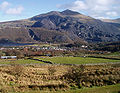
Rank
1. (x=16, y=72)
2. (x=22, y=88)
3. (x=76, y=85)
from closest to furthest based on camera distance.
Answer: (x=22, y=88) < (x=76, y=85) < (x=16, y=72)

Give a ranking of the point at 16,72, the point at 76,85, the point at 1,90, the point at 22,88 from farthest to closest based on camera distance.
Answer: the point at 16,72 → the point at 76,85 → the point at 22,88 → the point at 1,90

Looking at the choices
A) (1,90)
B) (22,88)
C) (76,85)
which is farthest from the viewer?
(76,85)

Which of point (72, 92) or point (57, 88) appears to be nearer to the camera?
point (72, 92)

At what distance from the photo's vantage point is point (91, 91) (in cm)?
1469

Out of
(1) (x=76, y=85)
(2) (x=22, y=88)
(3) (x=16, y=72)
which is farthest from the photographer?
(3) (x=16, y=72)

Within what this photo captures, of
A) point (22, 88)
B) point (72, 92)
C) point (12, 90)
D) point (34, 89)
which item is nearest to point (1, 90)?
point (12, 90)

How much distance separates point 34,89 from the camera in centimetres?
1614

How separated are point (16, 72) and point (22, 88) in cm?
1116

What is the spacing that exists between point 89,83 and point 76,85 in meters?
1.47

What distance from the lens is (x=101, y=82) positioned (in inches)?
714

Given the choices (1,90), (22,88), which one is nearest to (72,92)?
(22,88)

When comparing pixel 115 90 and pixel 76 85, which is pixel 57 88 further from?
pixel 115 90

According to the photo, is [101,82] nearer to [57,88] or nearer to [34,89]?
[57,88]

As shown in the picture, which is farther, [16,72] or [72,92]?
[16,72]
